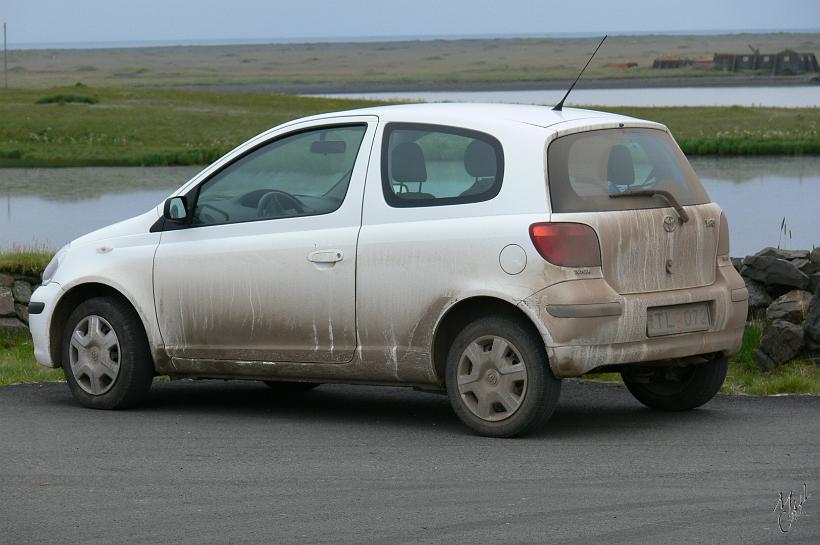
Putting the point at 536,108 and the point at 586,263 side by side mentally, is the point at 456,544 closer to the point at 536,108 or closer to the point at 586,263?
the point at 586,263

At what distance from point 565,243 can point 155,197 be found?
980 inches

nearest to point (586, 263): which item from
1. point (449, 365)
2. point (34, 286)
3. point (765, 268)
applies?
point (449, 365)

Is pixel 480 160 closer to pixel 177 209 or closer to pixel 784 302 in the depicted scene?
pixel 177 209

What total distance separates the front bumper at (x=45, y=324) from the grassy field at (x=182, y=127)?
3356 centimetres

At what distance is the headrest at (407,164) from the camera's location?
8.41m

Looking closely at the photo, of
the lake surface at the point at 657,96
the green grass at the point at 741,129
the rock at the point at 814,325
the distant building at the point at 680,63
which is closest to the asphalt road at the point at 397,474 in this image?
the rock at the point at 814,325

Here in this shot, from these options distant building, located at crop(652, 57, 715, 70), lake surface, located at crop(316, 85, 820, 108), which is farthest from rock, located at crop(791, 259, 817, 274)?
distant building, located at crop(652, 57, 715, 70)

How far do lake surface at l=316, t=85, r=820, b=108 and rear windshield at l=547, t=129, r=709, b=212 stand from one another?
60.0m

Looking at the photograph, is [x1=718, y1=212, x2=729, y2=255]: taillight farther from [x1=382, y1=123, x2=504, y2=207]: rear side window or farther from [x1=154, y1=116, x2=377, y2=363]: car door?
[x1=154, y1=116, x2=377, y2=363]: car door

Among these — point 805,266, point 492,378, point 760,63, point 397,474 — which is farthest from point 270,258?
point 760,63

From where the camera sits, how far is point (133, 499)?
265 inches

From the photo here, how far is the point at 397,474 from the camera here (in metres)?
7.20

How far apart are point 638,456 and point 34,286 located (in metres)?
7.15

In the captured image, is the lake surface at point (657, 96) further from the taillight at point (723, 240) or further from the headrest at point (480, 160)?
the headrest at point (480, 160)
